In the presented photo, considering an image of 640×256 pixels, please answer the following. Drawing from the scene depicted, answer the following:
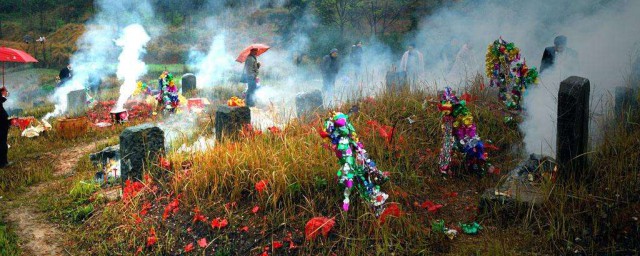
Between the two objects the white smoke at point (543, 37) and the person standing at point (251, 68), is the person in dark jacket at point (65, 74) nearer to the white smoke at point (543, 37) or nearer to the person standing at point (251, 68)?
the person standing at point (251, 68)

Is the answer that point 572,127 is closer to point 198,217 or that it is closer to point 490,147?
point 490,147

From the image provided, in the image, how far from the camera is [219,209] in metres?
4.80

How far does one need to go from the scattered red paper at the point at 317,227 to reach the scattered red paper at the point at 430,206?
40.7 inches

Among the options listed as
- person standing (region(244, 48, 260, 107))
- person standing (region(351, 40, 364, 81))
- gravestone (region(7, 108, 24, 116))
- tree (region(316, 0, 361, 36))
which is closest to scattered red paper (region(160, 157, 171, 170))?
person standing (region(244, 48, 260, 107))

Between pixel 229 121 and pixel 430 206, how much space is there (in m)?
3.18

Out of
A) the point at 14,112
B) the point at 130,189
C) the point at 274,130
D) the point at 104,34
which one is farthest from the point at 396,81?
the point at 104,34

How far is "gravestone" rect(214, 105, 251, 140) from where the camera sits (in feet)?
21.9

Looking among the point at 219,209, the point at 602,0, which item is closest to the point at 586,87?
the point at 219,209

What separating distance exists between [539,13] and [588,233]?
38.1 ft

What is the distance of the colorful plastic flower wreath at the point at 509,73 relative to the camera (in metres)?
7.31

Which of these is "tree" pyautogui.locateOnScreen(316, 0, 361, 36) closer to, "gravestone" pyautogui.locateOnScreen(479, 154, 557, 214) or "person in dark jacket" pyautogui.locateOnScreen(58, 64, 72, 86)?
"person in dark jacket" pyautogui.locateOnScreen(58, 64, 72, 86)

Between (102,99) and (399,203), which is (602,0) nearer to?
(399,203)

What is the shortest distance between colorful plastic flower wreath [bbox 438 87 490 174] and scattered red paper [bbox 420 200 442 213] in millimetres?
824

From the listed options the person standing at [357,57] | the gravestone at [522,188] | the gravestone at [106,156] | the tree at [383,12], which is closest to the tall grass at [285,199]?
the gravestone at [522,188]
